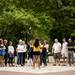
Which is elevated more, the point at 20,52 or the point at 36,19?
the point at 36,19

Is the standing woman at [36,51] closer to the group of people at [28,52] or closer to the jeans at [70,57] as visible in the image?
the group of people at [28,52]

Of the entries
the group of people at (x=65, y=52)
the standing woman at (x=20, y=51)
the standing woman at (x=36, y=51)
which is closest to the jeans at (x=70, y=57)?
the group of people at (x=65, y=52)

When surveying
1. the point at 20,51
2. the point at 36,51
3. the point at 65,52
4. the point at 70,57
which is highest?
the point at 36,51

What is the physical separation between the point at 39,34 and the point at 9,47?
11.0 m

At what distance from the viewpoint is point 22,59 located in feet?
86.1

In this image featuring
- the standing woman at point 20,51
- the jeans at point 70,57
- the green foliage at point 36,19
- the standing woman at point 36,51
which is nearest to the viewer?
the standing woman at point 36,51

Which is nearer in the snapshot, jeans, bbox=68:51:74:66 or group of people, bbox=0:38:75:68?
jeans, bbox=68:51:74:66

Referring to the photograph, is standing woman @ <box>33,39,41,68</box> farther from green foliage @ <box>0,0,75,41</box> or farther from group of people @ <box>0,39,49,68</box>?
green foliage @ <box>0,0,75,41</box>

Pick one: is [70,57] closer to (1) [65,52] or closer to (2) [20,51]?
(1) [65,52]

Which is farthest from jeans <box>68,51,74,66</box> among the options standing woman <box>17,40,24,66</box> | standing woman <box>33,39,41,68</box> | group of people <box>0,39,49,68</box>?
standing woman <box>17,40,24,66</box>

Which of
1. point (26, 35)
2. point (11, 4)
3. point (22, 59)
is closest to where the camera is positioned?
point (22, 59)

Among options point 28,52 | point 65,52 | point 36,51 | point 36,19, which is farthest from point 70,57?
point 36,19

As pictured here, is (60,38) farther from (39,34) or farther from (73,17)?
(39,34)

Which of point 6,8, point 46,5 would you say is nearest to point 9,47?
point 6,8
